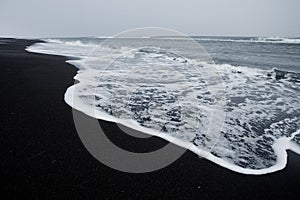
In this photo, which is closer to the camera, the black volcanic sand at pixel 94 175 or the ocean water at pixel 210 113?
the black volcanic sand at pixel 94 175

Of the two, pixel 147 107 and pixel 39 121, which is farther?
pixel 147 107

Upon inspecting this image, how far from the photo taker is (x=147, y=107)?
15.2 feet

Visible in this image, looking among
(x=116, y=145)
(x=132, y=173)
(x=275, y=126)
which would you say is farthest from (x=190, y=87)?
(x=132, y=173)

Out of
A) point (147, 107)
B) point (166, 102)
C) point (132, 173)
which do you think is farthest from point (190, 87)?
point (132, 173)

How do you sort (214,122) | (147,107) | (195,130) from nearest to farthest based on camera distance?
1. (195,130)
2. (214,122)
3. (147,107)

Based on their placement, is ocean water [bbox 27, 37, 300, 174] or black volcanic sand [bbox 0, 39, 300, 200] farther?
ocean water [bbox 27, 37, 300, 174]

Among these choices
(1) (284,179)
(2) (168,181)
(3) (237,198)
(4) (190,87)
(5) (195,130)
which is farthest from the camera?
(4) (190,87)

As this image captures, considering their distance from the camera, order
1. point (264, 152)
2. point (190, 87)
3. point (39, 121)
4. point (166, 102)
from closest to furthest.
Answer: point (264, 152)
point (39, 121)
point (166, 102)
point (190, 87)

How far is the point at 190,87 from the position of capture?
6660 millimetres

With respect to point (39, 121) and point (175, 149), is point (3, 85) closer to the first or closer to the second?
point (39, 121)

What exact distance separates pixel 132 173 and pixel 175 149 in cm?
81

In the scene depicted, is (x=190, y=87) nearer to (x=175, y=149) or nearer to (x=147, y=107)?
(x=147, y=107)

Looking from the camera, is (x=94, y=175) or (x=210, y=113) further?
(x=210, y=113)

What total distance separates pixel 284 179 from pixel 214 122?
1657 mm
